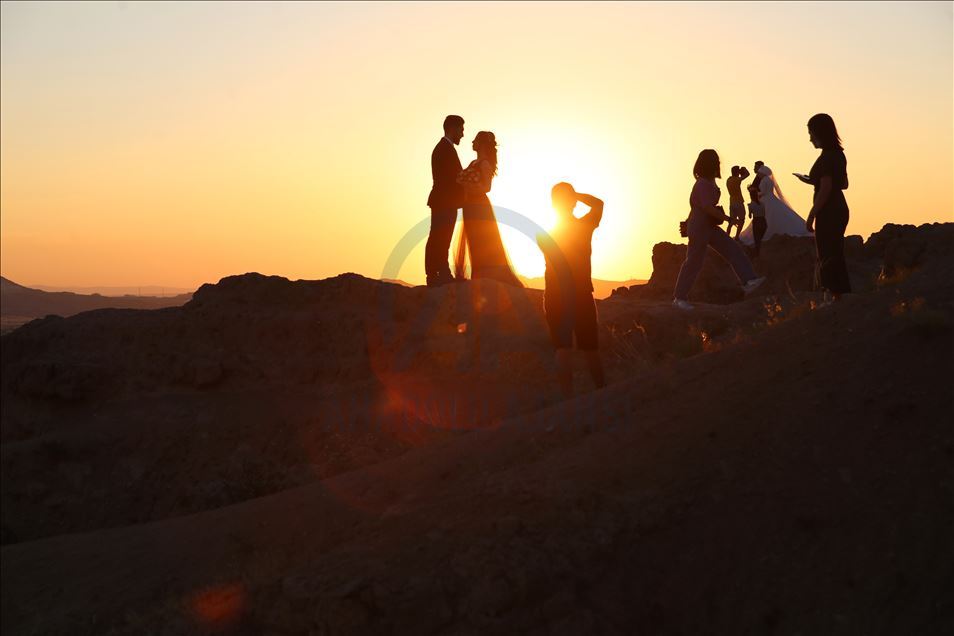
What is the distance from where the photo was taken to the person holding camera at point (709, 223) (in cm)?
1019

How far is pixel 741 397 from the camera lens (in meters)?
6.02

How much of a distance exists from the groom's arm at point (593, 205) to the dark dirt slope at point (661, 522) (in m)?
1.93

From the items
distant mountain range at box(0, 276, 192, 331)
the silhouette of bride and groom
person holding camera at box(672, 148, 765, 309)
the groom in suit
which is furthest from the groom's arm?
distant mountain range at box(0, 276, 192, 331)

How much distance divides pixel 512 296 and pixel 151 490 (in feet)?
16.4

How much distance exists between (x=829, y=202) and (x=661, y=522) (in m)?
4.41

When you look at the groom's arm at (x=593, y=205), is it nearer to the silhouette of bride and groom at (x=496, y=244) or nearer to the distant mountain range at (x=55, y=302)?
the silhouette of bride and groom at (x=496, y=244)

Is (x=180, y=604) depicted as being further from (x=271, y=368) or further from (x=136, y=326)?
(x=136, y=326)

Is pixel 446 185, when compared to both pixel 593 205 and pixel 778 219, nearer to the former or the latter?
pixel 593 205

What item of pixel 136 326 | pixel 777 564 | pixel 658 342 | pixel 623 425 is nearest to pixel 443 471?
pixel 623 425

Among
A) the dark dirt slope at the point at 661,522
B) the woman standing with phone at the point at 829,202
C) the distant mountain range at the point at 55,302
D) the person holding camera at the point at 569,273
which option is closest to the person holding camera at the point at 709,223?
the woman standing with phone at the point at 829,202

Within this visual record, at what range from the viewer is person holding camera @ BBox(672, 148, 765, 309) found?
33.4 ft

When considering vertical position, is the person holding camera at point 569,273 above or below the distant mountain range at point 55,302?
below

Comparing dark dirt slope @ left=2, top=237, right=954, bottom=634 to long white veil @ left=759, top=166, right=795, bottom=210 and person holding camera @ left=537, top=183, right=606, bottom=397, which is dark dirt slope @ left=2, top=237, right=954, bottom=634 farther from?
long white veil @ left=759, top=166, right=795, bottom=210

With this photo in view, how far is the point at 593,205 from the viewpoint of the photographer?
8578mm
